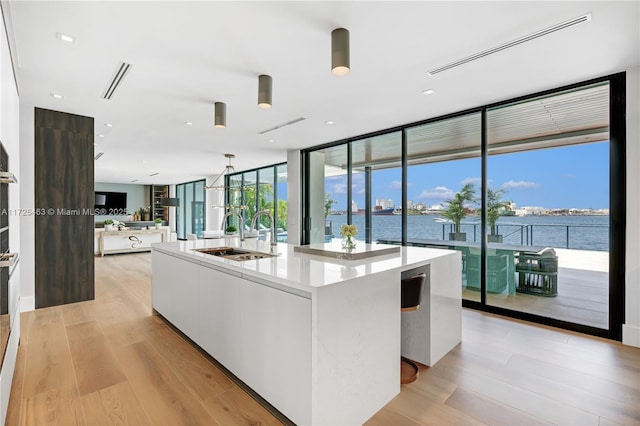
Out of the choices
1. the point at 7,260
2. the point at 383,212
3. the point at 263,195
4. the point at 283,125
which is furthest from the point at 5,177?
the point at 263,195

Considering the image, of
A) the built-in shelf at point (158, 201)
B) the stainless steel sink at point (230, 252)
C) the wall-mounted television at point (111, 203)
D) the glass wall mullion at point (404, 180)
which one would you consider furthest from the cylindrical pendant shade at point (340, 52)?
the built-in shelf at point (158, 201)

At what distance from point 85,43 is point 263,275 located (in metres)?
2.26

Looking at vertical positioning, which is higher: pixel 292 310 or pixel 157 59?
pixel 157 59

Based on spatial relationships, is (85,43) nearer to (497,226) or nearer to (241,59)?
(241,59)

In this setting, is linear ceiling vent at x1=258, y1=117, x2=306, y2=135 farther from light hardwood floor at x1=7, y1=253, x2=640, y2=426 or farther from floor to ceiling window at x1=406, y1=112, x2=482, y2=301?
light hardwood floor at x1=7, y1=253, x2=640, y2=426

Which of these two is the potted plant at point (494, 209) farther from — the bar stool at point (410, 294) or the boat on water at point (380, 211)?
the bar stool at point (410, 294)

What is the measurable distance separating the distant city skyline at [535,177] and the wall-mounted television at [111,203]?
1301 centimetres

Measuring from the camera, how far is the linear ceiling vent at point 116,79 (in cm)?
282

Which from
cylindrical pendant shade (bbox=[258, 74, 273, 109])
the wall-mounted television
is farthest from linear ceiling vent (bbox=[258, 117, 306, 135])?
the wall-mounted television

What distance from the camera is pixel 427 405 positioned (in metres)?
1.99

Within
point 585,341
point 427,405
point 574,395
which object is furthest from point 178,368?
point 585,341

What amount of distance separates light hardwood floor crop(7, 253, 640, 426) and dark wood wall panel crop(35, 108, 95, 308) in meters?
0.84

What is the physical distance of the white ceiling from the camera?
2080mm

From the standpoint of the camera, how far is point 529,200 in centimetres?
369
